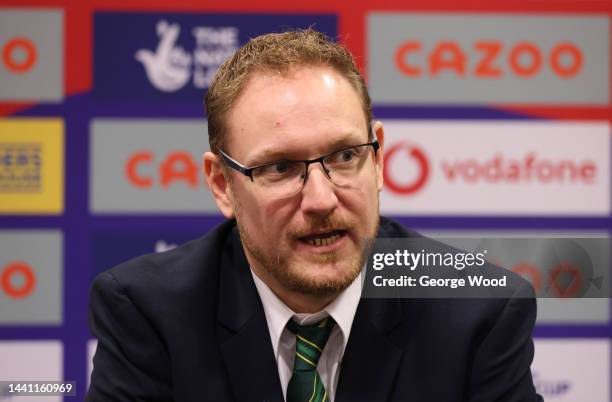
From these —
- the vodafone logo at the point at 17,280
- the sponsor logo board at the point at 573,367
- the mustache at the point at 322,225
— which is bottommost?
the sponsor logo board at the point at 573,367

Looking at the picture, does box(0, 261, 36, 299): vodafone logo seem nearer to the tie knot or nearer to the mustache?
the tie knot

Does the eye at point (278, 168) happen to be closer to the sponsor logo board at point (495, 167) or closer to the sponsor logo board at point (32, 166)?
the sponsor logo board at point (495, 167)

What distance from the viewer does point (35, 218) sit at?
2785mm

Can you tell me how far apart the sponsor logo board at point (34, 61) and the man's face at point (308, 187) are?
1.60m

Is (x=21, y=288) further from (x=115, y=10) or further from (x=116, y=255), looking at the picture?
(x=115, y=10)

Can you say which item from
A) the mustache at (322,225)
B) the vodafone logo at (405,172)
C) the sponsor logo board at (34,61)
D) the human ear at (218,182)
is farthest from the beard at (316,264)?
the sponsor logo board at (34,61)

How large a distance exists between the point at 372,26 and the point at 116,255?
1.34m

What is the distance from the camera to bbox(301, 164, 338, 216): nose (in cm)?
131

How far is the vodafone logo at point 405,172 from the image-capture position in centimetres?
280

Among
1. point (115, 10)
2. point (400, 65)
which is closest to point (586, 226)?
point (400, 65)

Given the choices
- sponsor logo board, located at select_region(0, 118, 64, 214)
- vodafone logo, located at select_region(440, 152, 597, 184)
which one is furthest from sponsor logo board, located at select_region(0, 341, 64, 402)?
vodafone logo, located at select_region(440, 152, 597, 184)

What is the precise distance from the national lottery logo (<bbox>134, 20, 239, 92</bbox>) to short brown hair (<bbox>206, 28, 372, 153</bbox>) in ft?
4.15

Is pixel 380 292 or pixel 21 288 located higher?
pixel 380 292

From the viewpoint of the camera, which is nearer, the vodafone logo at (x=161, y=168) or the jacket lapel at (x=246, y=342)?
the jacket lapel at (x=246, y=342)
